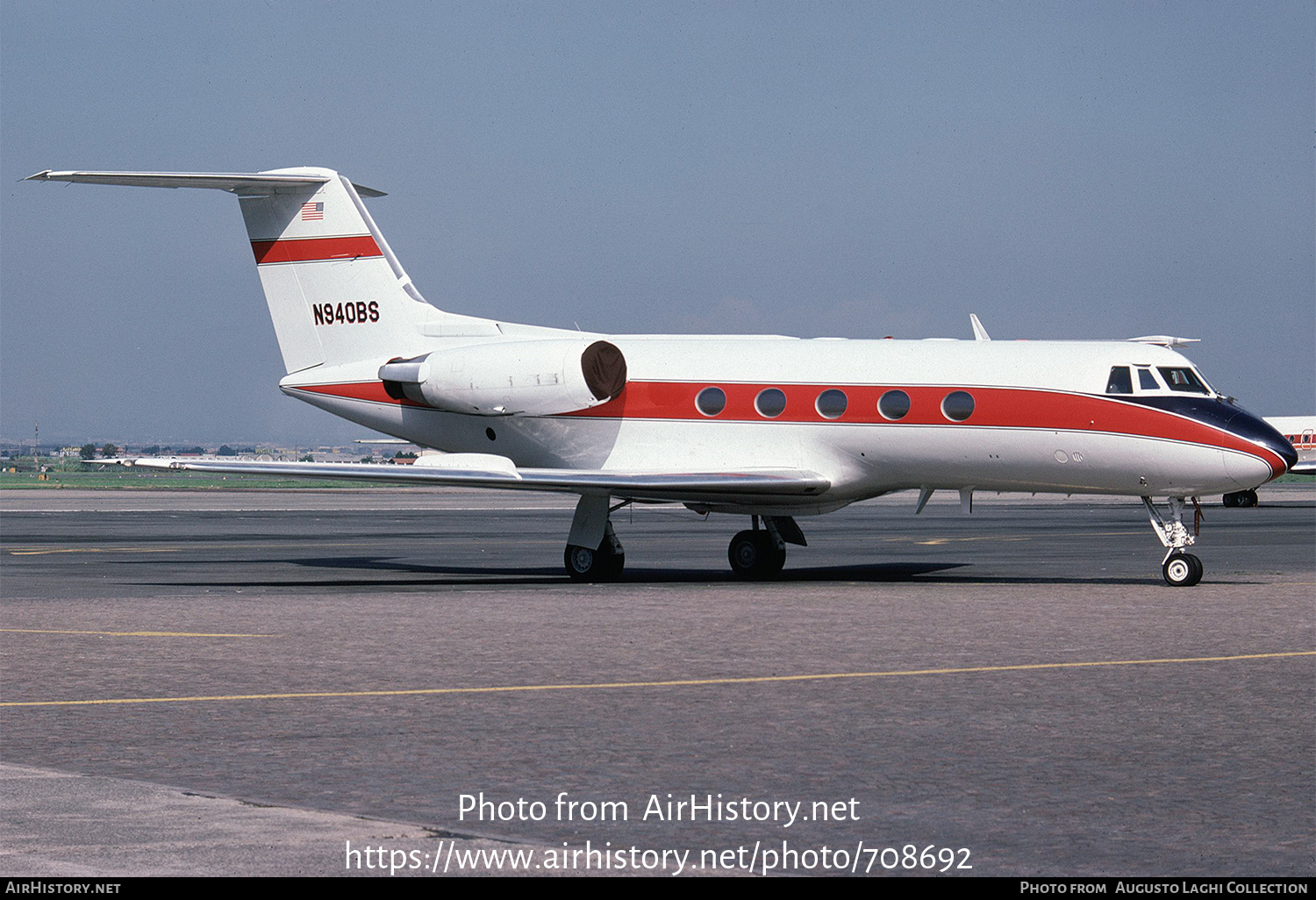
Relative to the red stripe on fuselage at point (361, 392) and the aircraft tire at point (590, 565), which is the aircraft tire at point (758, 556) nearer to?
the aircraft tire at point (590, 565)

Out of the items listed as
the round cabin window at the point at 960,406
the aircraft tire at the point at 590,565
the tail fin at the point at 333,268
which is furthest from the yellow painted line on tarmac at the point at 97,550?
the round cabin window at the point at 960,406

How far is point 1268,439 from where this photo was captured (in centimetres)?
1973

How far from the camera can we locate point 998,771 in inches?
336

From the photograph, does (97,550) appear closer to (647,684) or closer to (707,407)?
(707,407)

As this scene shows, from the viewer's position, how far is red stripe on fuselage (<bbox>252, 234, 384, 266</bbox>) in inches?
969

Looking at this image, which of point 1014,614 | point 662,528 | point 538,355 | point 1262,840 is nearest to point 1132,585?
point 1014,614

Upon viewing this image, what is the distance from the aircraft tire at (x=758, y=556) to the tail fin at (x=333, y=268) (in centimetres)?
601

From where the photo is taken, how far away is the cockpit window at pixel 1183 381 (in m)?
20.4

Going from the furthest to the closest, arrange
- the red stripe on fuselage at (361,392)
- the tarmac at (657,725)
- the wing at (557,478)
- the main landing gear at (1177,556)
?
1. the red stripe on fuselage at (361,392)
2. the wing at (557,478)
3. the main landing gear at (1177,556)
4. the tarmac at (657,725)

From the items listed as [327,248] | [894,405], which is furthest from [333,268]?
[894,405]

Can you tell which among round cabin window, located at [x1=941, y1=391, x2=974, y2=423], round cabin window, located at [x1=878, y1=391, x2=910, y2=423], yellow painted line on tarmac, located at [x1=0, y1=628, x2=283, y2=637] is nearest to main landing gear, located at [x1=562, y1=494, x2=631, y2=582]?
round cabin window, located at [x1=878, y1=391, x2=910, y2=423]

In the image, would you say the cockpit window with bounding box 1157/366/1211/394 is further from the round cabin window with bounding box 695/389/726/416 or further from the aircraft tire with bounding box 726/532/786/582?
the aircraft tire with bounding box 726/532/786/582

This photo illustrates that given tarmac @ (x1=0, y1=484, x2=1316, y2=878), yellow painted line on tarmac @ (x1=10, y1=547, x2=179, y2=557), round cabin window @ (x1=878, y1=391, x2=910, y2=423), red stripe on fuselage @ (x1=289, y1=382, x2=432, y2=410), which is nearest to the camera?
tarmac @ (x1=0, y1=484, x2=1316, y2=878)

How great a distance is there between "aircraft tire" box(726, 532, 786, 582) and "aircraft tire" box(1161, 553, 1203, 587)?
5592mm
